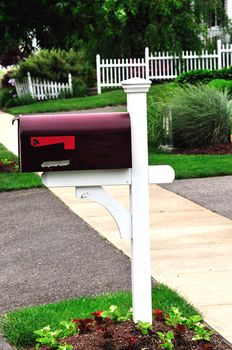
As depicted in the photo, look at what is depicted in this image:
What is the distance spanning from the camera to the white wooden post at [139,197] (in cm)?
449

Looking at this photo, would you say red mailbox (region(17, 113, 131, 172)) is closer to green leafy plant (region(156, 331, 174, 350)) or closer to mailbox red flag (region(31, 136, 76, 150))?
mailbox red flag (region(31, 136, 76, 150))

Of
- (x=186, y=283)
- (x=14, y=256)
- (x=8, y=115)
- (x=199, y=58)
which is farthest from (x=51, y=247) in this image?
(x=199, y=58)

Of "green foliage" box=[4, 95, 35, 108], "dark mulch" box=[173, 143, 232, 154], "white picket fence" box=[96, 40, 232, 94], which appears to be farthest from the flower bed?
"green foliage" box=[4, 95, 35, 108]

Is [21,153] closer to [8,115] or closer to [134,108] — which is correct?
[134,108]

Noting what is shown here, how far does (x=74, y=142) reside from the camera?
436cm

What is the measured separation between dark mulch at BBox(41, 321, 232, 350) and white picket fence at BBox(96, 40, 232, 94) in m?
30.8

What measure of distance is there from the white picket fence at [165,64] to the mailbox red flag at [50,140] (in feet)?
102

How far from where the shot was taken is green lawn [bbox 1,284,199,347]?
18.2 ft

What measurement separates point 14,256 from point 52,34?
7199 mm

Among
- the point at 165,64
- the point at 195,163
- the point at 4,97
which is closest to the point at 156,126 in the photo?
the point at 195,163

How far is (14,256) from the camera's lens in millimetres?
8289

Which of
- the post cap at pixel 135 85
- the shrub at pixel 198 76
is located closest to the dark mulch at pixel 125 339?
the post cap at pixel 135 85

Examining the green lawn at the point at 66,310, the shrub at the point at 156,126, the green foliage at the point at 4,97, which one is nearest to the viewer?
the green lawn at the point at 66,310

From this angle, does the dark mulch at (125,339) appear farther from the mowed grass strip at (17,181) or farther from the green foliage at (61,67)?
the green foliage at (61,67)
